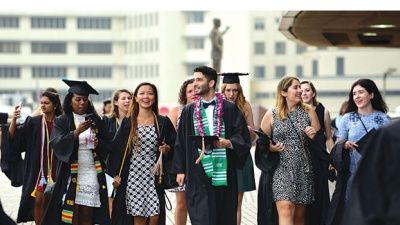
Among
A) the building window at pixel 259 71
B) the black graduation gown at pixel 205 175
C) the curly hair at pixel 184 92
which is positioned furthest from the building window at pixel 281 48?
the black graduation gown at pixel 205 175

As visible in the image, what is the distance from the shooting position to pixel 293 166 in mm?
10898

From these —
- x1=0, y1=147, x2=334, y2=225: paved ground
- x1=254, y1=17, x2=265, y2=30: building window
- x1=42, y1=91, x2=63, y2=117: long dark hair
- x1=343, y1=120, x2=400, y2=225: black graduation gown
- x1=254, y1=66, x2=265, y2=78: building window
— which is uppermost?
x1=254, y1=17, x2=265, y2=30: building window

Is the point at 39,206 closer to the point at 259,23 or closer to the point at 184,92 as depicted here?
the point at 184,92

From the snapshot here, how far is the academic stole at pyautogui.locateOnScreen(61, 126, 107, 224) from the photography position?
10.9 metres

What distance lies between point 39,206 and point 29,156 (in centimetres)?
66

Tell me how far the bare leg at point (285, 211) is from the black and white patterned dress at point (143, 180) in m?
1.22

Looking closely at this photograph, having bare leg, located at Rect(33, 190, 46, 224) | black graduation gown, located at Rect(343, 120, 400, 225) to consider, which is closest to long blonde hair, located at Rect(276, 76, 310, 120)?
bare leg, located at Rect(33, 190, 46, 224)

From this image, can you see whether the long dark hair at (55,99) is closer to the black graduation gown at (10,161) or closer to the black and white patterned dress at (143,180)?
the black graduation gown at (10,161)

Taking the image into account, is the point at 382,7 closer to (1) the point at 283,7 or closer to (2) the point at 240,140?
(1) the point at 283,7

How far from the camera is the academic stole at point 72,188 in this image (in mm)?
10914

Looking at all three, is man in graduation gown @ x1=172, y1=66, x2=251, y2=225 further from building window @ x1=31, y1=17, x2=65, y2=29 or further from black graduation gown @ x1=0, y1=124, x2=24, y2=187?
building window @ x1=31, y1=17, x2=65, y2=29

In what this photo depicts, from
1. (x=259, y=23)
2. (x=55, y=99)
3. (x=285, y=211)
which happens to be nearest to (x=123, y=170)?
(x=285, y=211)

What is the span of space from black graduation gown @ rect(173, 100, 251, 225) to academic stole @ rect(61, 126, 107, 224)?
3.37 ft

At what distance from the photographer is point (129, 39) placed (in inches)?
4978
